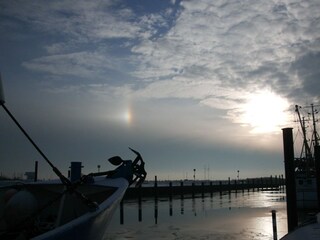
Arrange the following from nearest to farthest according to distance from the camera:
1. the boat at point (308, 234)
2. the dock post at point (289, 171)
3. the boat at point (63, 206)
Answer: the boat at point (63, 206), the boat at point (308, 234), the dock post at point (289, 171)

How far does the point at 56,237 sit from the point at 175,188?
72.4 metres

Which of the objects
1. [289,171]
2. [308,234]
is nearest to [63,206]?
[308,234]

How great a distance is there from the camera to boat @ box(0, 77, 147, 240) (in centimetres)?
625

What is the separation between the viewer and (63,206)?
30.1 ft

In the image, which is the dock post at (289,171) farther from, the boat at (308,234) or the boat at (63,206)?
the boat at (63,206)

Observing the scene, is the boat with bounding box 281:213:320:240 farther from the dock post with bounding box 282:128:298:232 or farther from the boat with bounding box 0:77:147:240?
the dock post with bounding box 282:128:298:232

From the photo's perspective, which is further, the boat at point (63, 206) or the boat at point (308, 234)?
the boat at point (308, 234)

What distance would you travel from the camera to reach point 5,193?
9.59 meters

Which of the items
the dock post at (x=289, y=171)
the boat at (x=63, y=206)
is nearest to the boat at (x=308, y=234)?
the boat at (x=63, y=206)

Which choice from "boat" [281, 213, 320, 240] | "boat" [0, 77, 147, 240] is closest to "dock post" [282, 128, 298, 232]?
"boat" [281, 213, 320, 240]

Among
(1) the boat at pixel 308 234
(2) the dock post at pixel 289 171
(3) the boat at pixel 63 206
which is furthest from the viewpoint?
(2) the dock post at pixel 289 171

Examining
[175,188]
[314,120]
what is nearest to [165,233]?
[314,120]

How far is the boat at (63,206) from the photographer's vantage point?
20.5 ft

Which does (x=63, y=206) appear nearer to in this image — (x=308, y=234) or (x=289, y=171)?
(x=308, y=234)
